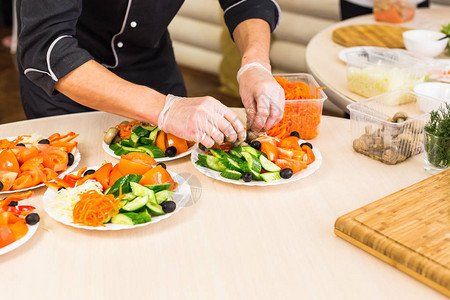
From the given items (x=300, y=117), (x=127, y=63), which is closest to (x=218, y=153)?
(x=300, y=117)

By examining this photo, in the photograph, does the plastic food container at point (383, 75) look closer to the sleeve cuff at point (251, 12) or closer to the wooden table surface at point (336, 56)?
the wooden table surface at point (336, 56)

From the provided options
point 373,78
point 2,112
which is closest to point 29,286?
point 373,78

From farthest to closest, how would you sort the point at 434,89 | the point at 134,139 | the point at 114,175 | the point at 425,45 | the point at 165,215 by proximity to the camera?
1. the point at 425,45
2. the point at 434,89
3. the point at 134,139
4. the point at 114,175
5. the point at 165,215

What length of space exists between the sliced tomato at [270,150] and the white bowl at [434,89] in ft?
2.24

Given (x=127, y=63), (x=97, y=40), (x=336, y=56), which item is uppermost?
(x=97, y=40)

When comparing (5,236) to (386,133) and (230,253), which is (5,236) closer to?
(230,253)

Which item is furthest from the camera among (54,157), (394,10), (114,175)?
(394,10)

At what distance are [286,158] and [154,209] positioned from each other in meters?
0.43

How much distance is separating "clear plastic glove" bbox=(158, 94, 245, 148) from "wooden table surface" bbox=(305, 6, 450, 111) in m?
0.67

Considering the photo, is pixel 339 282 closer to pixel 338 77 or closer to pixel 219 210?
pixel 219 210

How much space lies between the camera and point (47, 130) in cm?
180

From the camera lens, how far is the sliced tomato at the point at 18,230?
3.93ft

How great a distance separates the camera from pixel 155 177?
1.36m

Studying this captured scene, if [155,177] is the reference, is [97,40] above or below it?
above
